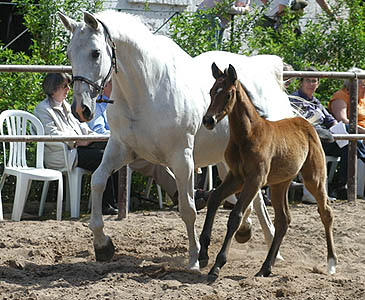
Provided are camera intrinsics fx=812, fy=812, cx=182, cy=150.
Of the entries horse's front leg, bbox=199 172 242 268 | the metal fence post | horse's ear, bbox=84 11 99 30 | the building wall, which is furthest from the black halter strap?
the building wall

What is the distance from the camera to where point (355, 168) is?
8617 mm

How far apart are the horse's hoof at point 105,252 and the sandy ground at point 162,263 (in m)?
0.07

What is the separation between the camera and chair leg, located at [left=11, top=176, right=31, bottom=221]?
24.8ft

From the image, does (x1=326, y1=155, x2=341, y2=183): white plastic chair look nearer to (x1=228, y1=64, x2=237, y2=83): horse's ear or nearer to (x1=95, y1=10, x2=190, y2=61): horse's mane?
(x1=95, y1=10, x2=190, y2=61): horse's mane

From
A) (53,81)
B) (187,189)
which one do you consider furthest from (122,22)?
(53,81)

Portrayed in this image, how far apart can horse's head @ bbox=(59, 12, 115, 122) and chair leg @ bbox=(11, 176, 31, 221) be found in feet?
8.48

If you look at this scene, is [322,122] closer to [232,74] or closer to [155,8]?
[155,8]

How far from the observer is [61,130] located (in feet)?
25.9

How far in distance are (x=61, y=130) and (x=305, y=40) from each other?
4193 mm

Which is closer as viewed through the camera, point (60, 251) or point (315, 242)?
point (60, 251)

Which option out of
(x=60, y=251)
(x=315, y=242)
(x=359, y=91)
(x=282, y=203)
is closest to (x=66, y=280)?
(x=60, y=251)

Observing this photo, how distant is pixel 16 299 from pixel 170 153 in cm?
154

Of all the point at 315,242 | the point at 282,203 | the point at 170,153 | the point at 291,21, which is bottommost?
the point at 315,242

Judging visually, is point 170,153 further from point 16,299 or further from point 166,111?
point 16,299
